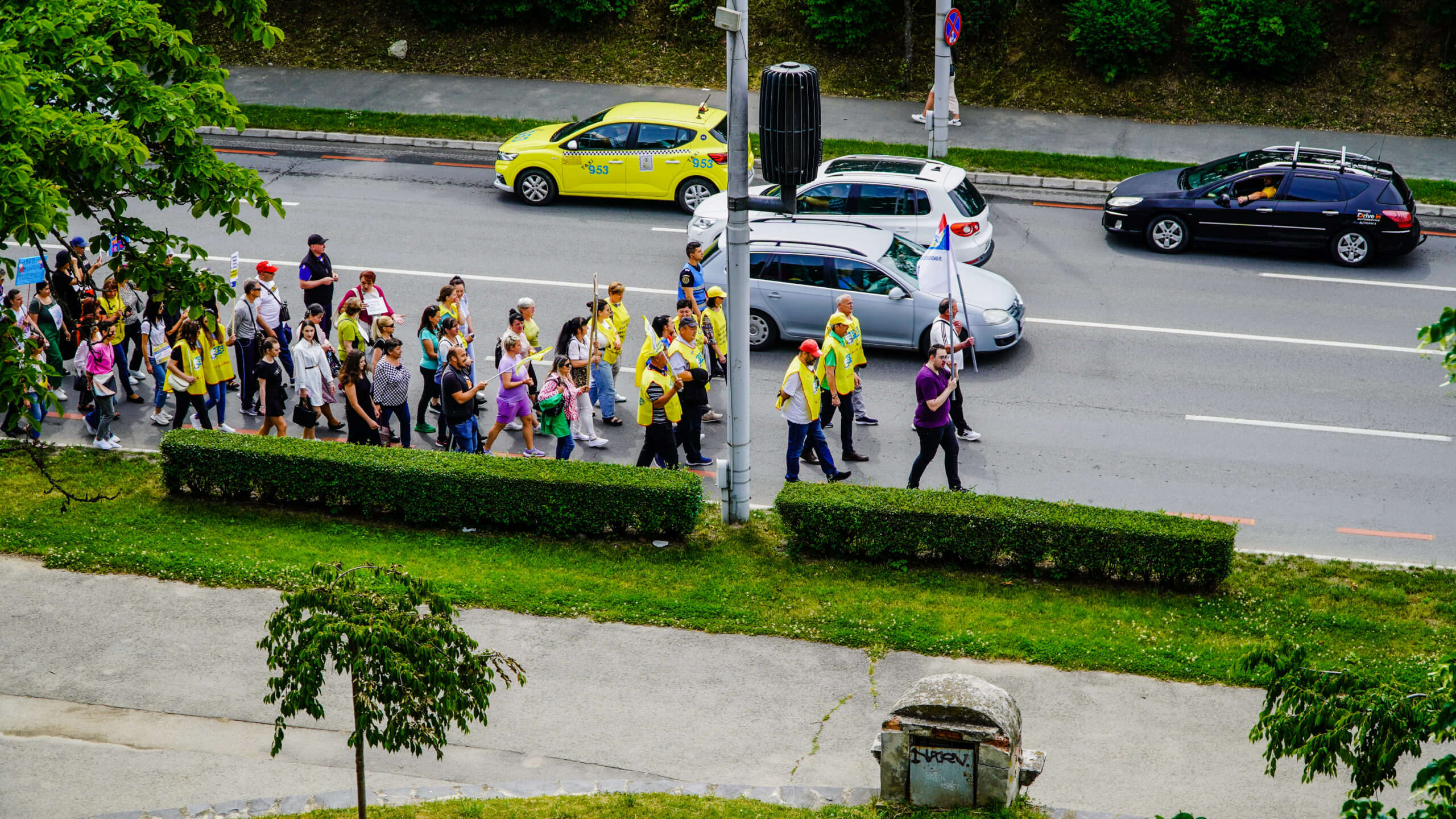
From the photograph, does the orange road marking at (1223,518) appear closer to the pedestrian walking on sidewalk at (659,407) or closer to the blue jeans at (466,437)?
the pedestrian walking on sidewalk at (659,407)

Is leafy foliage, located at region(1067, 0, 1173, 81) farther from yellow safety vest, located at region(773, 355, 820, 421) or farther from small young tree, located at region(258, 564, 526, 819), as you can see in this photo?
small young tree, located at region(258, 564, 526, 819)

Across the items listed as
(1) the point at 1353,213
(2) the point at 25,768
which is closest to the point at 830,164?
(1) the point at 1353,213

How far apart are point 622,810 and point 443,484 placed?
4.85 meters

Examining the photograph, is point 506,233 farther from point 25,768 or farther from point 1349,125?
point 1349,125

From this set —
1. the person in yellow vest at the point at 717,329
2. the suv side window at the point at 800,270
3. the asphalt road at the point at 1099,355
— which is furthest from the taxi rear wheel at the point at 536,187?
the person in yellow vest at the point at 717,329

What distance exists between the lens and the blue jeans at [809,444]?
1383 centimetres

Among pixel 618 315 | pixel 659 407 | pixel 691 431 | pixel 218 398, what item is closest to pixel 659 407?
pixel 659 407

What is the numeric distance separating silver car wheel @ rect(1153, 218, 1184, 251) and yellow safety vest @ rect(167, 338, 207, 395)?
1402cm

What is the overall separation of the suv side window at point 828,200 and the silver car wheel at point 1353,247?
24.7ft

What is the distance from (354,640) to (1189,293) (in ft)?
50.0

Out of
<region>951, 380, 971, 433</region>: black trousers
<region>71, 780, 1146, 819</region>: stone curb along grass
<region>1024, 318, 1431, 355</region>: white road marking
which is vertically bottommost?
<region>71, 780, 1146, 819</region>: stone curb along grass

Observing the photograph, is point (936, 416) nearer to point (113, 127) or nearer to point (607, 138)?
point (113, 127)

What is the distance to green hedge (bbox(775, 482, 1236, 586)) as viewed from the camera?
1158 cm

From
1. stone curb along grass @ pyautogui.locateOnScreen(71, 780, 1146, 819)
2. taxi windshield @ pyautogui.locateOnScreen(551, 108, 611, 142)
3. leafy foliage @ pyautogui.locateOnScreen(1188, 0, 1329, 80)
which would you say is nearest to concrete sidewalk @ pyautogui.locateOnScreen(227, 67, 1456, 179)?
leafy foliage @ pyautogui.locateOnScreen(1188, 0, 1329, 80)
